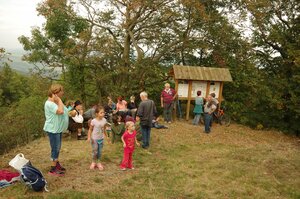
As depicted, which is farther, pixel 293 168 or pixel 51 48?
pixel 51 48

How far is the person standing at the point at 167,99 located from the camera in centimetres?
1307

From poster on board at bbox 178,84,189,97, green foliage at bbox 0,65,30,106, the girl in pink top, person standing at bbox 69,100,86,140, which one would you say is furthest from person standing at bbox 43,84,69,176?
green foliage at bbox 0,65,30,106

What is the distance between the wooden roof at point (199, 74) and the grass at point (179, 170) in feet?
9.93

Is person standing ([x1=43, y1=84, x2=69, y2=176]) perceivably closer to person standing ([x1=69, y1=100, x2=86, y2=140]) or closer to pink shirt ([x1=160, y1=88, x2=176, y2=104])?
person standing ([x1=69, y1=100, x2=86, y2=140])

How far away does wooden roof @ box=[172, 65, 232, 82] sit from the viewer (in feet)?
43.8

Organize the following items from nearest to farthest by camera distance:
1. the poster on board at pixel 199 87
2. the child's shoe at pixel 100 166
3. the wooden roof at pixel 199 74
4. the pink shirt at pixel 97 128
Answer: the pink shirt at pixel 97 128 → the child's shoe at pixel 100 166 → the wooden roof at pixel 199 74 → the poster on board at pixel 199 87

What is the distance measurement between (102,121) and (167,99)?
619 cm

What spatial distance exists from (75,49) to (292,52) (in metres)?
11.3

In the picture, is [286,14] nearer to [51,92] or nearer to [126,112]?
[126,112]

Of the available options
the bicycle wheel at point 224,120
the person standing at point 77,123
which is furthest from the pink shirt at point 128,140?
the bicycle wheel at point 224,120

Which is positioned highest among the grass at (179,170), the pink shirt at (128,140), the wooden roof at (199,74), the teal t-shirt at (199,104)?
the wooden roof at (199,74)

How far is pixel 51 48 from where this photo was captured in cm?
2061

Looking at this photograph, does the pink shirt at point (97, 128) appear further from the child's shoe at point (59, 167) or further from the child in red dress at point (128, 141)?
the child's shoe at point (59, 167)

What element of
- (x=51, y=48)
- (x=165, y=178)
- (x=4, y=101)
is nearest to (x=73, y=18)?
(x=51, y=48)
